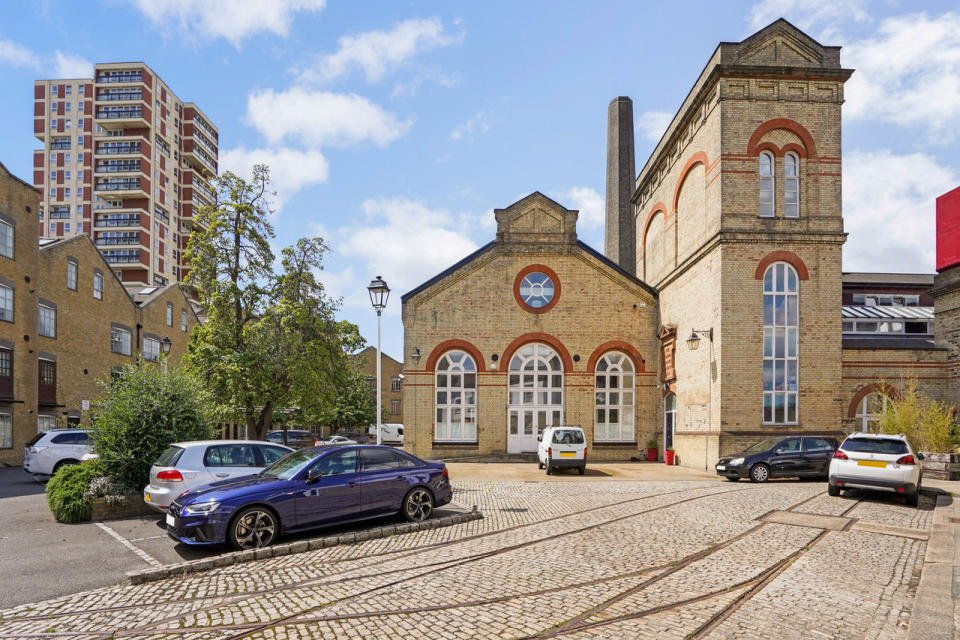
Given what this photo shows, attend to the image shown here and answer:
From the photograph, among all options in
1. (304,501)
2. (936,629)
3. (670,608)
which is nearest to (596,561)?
(670,608)

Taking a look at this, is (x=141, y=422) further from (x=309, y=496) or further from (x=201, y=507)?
(x=309, y=496)

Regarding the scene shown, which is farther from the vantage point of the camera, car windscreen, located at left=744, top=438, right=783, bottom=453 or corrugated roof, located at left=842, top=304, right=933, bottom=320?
corrugated roof, located at left=842, top=304, right=933, bottom=320

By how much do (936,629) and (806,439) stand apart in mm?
13151

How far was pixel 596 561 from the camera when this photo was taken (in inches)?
317

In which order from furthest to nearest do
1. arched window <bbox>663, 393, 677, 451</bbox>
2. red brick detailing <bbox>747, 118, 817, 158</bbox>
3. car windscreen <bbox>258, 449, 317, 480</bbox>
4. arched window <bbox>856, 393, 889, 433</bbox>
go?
arched window <bbox>663, 393, 677, 451</bbox>
arched window <bbox>856, 393, 889, 433</bbox>
red brick detailing <bbox>747, 118, 817, 158</bbox>
car windscreen <bbox>258, 449, 317, 480</bbox>

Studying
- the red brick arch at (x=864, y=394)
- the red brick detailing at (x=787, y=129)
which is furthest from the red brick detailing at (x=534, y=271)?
the red brick arch at (x=864, y=394)

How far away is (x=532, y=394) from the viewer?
26.2m

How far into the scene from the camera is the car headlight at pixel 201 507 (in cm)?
862

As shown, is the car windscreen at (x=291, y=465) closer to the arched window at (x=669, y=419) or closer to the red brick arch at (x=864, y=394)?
the arched window at (x=669, y=419)

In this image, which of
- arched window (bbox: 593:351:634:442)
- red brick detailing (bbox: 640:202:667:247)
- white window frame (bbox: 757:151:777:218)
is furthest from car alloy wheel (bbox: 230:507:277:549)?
red brick detailing (bbox: 640:202:667:247)

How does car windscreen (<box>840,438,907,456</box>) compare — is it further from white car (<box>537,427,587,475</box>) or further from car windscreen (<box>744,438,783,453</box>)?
white car (<box>537,427,587,475</box>)

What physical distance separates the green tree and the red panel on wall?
91.3 ft

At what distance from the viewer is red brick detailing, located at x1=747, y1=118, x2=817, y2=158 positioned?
21234mm

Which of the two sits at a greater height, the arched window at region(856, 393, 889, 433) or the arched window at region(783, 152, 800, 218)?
the arched window at region(783, 152, 800, 218)
